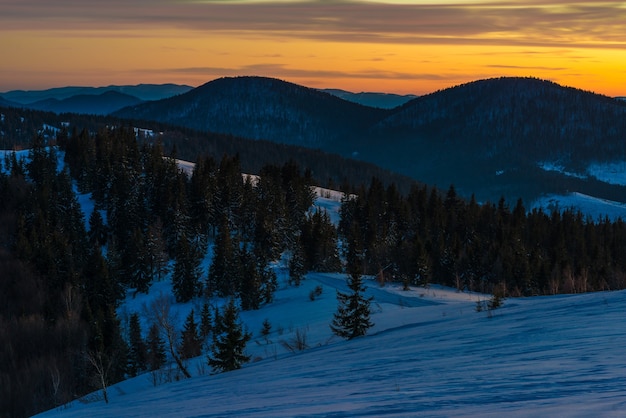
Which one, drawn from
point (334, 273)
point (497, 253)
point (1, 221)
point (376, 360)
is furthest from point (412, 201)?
point (376, 360)

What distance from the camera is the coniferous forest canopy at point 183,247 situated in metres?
49.4

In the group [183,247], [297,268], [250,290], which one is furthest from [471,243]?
[183,247]

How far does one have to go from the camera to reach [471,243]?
68.4m

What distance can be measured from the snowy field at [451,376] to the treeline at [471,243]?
36411 mm

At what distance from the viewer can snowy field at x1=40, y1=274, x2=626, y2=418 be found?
6574mm

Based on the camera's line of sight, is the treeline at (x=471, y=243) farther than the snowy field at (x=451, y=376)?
Yes

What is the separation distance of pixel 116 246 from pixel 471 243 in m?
44.0

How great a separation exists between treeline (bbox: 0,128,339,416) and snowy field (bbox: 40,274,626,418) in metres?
31.5

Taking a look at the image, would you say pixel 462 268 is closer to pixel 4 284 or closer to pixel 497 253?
pixel 497 253

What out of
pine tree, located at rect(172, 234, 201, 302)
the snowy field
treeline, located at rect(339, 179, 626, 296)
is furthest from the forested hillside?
the snowy field

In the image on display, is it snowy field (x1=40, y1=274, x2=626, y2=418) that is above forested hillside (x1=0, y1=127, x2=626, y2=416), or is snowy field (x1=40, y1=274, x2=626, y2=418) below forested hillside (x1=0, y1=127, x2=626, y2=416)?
above

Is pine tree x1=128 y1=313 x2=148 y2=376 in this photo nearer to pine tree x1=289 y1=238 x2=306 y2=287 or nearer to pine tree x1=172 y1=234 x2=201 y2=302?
pine tree x1=172 y1=234 x2=201 y2=302

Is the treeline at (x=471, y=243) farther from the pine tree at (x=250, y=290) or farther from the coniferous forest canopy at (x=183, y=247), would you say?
the pine tree at (x=250, y=290)

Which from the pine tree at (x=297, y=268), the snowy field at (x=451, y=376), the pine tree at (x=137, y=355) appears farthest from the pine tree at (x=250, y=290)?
the snowy field at (x=451, y=376)
